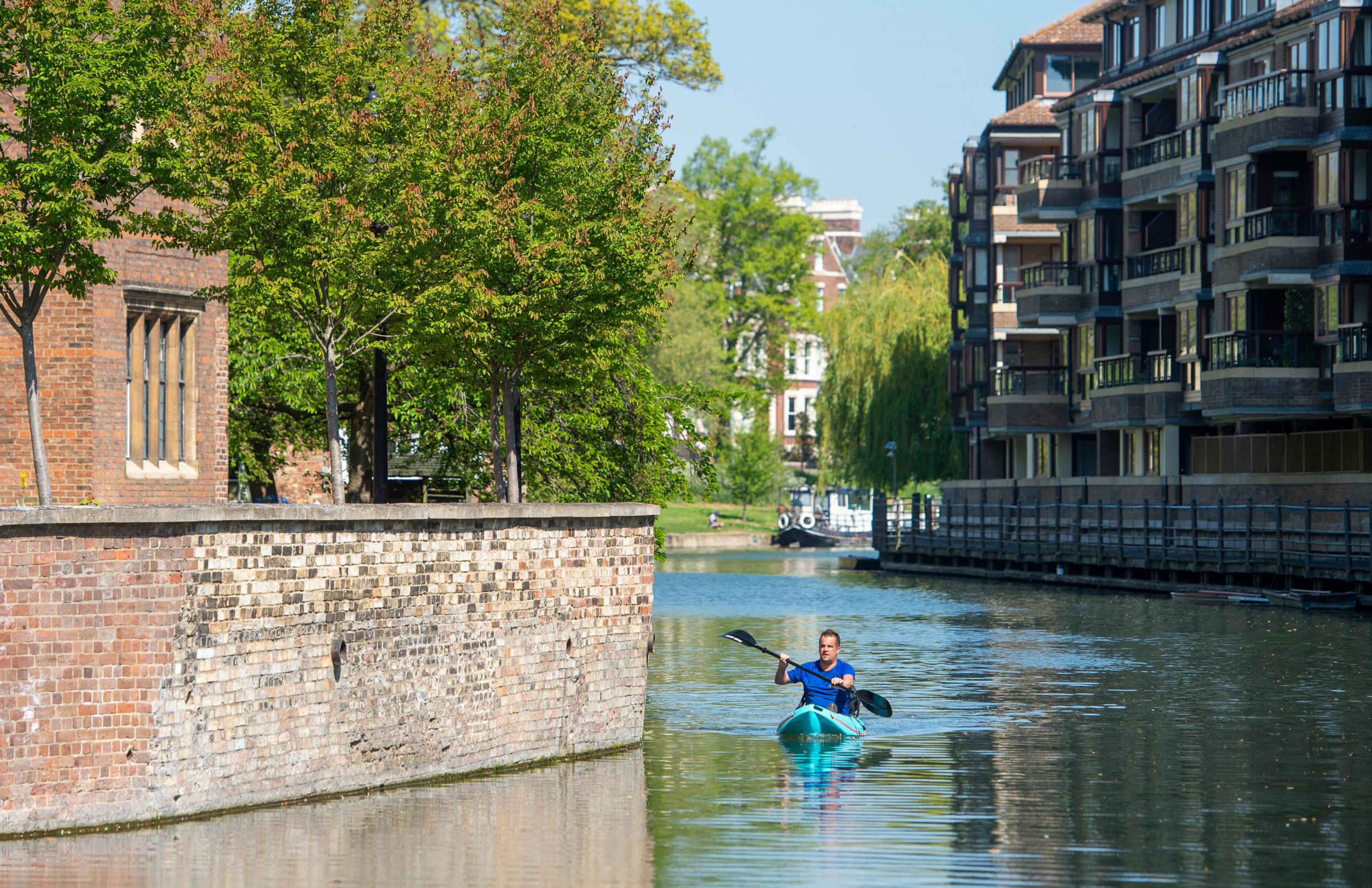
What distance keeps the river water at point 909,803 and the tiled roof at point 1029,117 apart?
45809 mm

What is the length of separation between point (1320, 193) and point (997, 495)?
78.6ft

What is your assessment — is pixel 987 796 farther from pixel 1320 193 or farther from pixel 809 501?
pixel 809 501

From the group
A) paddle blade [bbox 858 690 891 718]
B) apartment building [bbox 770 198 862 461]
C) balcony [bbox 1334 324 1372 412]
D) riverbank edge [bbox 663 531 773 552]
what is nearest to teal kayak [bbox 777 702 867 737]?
paddle blade [bbox 858 690 891 718]

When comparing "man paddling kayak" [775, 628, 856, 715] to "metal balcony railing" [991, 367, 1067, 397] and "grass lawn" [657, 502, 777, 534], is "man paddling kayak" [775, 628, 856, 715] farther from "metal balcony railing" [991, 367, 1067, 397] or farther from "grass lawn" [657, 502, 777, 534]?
"grass lawn" [657, 502, 777, 534]

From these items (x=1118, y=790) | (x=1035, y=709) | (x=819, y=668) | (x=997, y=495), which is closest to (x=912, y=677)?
(x=1035, y=709)

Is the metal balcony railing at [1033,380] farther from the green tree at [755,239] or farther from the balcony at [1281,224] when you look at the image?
the green tree at [755,239]

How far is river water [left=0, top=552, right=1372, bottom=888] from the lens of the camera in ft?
49.5

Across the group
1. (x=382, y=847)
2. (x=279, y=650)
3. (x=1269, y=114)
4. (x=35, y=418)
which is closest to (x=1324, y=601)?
(x=1269, y=114)

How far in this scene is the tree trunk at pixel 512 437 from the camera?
27.6 meters

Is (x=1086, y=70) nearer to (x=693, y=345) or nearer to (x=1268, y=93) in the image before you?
(x=693, y=345)

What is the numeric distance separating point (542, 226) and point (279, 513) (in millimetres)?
14099

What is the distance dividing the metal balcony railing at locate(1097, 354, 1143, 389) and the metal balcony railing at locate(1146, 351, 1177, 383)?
42 centimetres

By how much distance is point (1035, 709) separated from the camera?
2780 centimetres

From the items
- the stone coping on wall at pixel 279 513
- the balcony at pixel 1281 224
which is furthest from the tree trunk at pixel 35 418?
the balcony at pixel 1281 224
